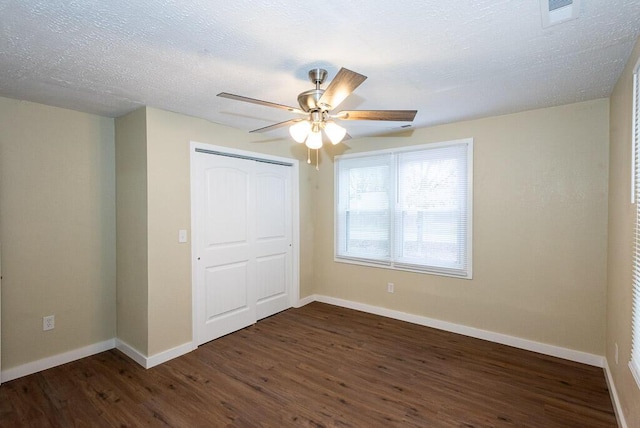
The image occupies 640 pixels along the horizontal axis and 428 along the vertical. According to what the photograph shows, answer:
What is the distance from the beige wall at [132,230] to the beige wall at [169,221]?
0.18ft

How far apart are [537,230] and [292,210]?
293 cm

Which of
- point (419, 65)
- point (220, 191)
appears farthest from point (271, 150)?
point (419, 65)

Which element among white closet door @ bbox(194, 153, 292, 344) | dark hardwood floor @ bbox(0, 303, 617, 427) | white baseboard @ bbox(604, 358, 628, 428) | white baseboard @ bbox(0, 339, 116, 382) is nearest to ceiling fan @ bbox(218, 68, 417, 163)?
white closet door @ bbox(194, 153, 292, 344)

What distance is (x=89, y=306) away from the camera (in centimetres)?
304

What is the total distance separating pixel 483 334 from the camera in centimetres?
336

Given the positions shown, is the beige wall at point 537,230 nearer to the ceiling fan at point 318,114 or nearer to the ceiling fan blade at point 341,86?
the ceiling fan at point 318,114

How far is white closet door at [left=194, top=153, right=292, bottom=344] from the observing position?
10.9ft

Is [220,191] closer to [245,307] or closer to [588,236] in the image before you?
[245,307]

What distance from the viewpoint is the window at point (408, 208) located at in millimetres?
3486

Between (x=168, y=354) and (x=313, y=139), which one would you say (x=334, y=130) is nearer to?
(x=313, y=139)

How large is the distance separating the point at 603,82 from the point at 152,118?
3787 millimetres

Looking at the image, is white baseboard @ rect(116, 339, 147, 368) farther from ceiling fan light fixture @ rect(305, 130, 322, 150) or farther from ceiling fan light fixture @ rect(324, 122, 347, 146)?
ceiling fan light fixture @ rect(324, 122, 347, 146)

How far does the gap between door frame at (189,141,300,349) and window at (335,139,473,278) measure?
60cm

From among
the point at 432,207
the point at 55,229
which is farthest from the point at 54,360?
the point at 432,207
